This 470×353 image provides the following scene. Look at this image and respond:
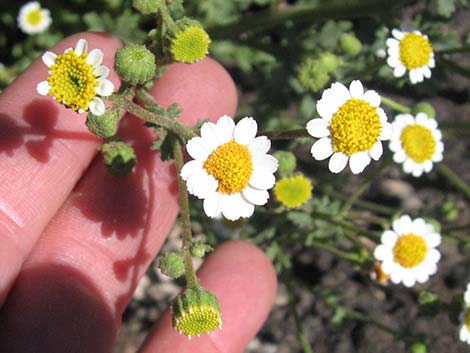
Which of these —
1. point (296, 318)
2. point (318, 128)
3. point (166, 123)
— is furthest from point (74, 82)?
point (296, 318)

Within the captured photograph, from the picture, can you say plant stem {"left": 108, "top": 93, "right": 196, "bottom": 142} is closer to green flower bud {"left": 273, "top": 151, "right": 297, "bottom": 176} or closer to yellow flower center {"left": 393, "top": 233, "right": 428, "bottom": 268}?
green flower bud {"left": 273, "top": 151, "right": 297, "bottom": 176}

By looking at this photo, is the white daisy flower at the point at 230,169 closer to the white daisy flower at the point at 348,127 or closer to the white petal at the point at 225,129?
the white petal at the point at 225,129

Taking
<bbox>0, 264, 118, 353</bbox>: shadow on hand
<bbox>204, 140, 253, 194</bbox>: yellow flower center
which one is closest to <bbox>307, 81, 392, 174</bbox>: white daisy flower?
<bbox>204, 140, 253, 194</bbox>: yellow flower center

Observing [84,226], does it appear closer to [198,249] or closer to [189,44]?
[198,249]

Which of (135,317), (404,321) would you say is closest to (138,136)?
(135,317)

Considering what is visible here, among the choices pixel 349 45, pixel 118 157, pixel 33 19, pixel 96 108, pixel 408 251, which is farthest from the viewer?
pixel 33 19

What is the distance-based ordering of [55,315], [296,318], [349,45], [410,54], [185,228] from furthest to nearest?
1. [296,318]
2. [349,45]
3. [410,54]
4. [55,315]
5. [185,228]

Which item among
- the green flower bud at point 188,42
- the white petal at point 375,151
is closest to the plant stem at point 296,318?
the white petal at point 375,151
